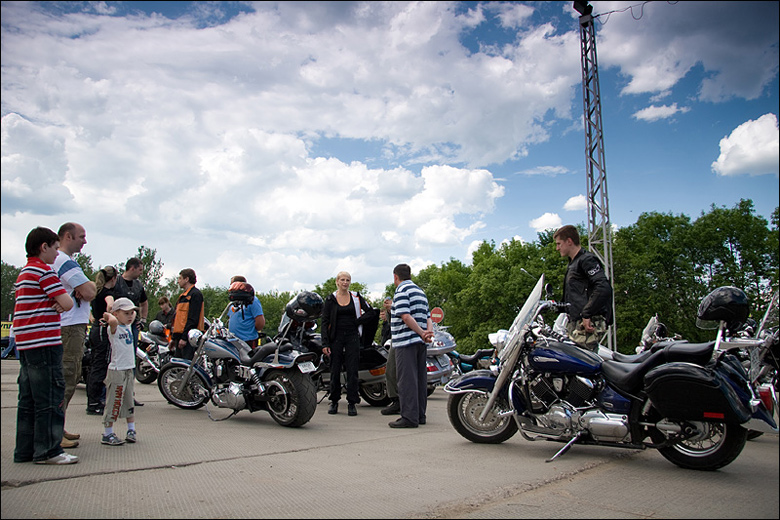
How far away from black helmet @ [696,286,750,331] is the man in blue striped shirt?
2.92 metres

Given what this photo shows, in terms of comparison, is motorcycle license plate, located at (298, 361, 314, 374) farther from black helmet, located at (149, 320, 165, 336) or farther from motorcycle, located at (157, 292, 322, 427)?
black helmet, located at (149, 320, 165, 336)

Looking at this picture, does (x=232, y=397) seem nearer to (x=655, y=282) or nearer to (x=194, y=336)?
(x=194, y=336)

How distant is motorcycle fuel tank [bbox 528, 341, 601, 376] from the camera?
4.75m

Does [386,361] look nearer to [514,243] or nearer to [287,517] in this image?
[287,517]

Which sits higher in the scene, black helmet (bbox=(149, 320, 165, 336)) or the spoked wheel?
black helmet (bbox=(149, 320, 165, 336))

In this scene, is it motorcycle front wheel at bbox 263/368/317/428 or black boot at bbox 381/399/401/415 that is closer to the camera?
motorcycle front wheel at bbox 263/368/317/428

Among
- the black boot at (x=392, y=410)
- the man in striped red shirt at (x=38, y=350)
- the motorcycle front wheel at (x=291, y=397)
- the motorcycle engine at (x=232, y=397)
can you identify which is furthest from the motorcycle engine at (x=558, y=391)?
the man in striped red shirt at (x=38, y=350)

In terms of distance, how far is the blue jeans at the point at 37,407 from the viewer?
407cm

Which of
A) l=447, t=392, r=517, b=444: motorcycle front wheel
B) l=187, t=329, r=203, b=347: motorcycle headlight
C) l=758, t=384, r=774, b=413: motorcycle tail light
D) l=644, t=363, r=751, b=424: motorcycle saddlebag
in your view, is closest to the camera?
l=644, t=363, r=751, b=424: motorcycle saddlebag

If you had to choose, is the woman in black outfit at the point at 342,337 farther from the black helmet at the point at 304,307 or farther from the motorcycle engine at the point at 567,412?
the motorcycle engine at the point at 567,412

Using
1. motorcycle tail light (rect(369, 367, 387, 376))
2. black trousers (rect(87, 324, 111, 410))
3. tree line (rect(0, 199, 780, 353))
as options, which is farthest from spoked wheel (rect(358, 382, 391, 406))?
tree line (rect(0, 199, 780, 353))

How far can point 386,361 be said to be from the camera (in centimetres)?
845

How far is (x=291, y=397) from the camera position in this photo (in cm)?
639

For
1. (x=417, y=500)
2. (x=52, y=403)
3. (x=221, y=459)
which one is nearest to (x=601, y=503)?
(x=417, y=500)
